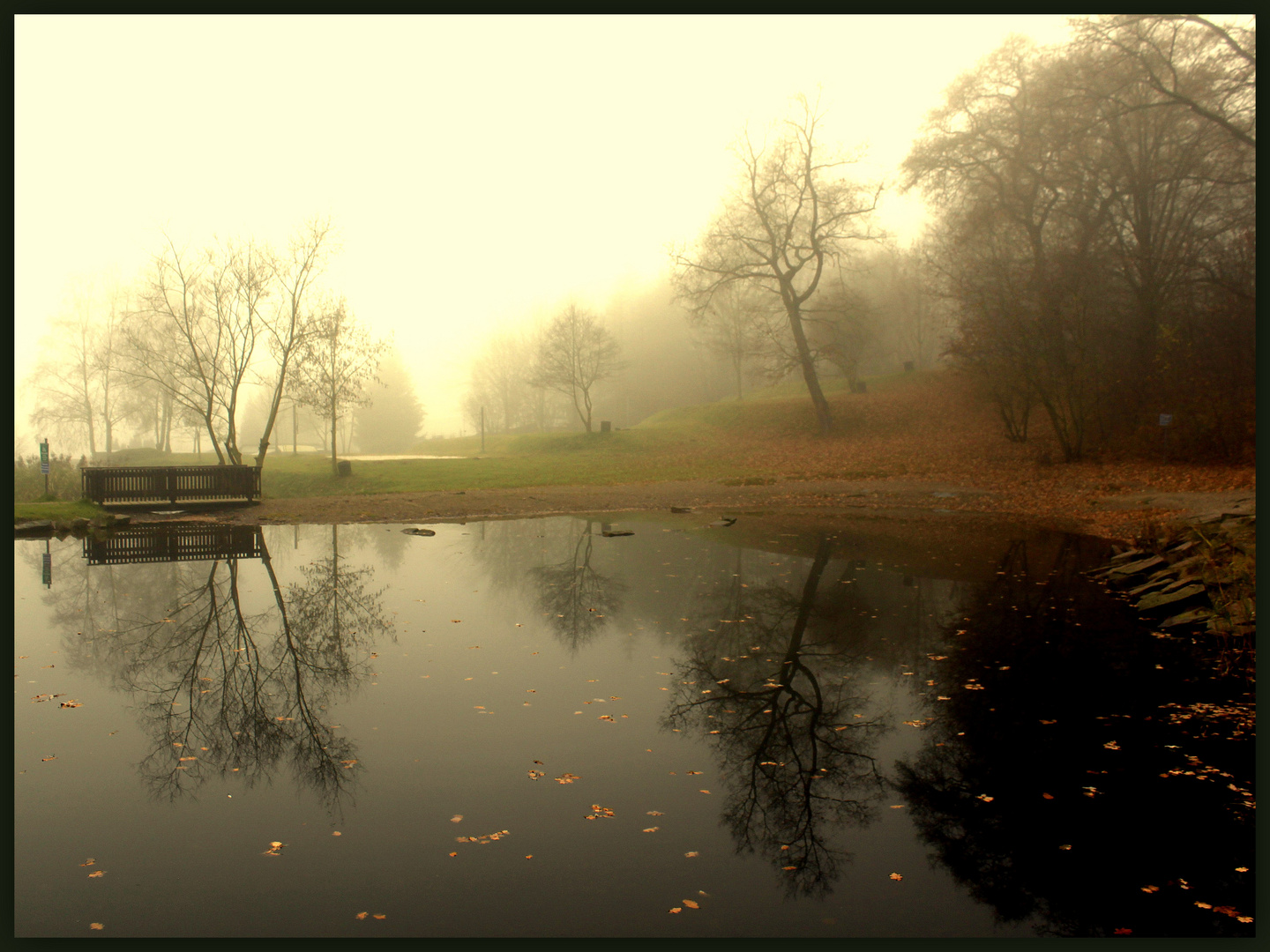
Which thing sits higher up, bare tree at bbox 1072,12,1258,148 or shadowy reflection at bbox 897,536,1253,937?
bare tree at bbox 1072,12,1258,148

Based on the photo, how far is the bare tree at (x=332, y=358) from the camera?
91.4ft

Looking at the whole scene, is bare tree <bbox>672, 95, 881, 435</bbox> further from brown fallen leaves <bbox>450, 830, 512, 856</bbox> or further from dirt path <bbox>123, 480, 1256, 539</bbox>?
brown fallen leaves <bbox>450, 830, 512, 856</bbox>

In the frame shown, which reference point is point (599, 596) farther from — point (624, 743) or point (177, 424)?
point (177, 424)

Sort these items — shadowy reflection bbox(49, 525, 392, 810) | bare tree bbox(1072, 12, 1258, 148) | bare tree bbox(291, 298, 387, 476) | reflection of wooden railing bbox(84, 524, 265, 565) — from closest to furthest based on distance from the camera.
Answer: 1. shadowy reflection bbox(49, 525, 392, 810)
2. reflection of wooden railing bbox(84, 524, 265, 565)
3. bare tree bbox(1072, 12, 1258, 148)
4. bare tree bbox(291, 298, 387, 476)

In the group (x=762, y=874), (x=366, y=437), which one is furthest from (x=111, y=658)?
(x=366, y=437)

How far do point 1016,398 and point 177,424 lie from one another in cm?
5111

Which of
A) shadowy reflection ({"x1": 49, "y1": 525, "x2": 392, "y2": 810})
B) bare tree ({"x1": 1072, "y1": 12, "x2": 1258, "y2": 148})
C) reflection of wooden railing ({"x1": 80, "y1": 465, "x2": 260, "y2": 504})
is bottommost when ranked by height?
shadowy reflection ({"x1": 49, "y1": 525, "x2": 392, "y2": 810})

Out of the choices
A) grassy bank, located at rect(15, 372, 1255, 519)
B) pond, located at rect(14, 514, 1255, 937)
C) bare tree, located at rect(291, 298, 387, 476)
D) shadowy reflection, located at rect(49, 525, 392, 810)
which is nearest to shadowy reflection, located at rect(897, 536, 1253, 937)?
pond, located at rect(14, 514, 1255, 937)

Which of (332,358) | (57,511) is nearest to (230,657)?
(57,511)

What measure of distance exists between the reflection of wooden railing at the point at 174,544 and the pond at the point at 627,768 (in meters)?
3.56

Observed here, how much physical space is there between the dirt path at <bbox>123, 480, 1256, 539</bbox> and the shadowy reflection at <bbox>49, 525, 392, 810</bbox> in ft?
23.5

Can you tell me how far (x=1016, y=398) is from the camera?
32188 millimetres

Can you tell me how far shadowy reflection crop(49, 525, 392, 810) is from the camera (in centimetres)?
520

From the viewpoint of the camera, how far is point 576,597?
999cm
